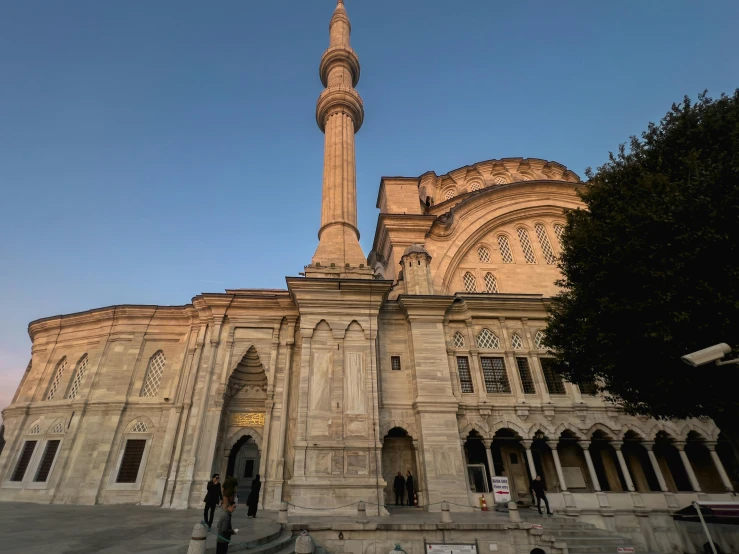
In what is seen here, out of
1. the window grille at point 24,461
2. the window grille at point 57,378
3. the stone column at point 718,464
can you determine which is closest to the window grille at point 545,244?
the stone column at point 718,464

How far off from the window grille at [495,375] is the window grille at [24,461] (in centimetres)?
2035

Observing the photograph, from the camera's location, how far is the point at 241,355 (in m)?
16.6

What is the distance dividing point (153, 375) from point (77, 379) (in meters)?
4.00

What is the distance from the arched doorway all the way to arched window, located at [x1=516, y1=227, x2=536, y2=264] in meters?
12.1

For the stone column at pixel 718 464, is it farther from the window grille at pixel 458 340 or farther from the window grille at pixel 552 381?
the window grille at pixel 458 340

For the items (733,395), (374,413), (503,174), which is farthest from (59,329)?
(503,174)

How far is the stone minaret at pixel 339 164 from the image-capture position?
17.8 metres

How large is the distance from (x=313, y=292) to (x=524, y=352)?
9819 millimetres

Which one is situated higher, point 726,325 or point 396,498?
point 726,325

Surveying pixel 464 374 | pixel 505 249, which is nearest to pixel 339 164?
pixel 505 249

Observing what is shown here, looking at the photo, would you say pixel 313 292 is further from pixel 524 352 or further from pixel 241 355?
pixel 524 352

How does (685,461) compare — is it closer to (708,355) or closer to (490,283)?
(490,283)

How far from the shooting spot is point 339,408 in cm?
1381

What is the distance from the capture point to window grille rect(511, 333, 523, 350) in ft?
57.7
